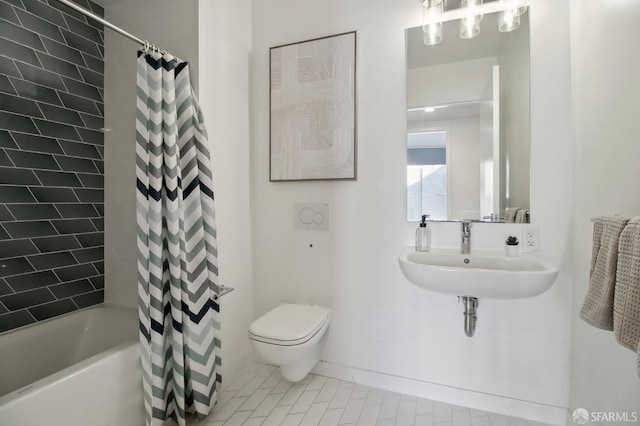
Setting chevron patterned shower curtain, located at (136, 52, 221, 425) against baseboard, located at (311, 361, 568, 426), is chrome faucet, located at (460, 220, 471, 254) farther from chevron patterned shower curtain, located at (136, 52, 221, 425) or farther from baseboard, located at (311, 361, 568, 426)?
chevron patterned shower curtain, located at (136, 52, 221, 425)

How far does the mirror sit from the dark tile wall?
6.73ft

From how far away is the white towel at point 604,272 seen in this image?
859 mm

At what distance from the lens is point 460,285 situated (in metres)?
1.27

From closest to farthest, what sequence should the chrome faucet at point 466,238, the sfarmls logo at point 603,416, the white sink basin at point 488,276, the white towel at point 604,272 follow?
the white towel at point 604,272, the sfarmls logo at point 603,416, the white sink basin at point 488,276, the chrome faucet at point 466,238

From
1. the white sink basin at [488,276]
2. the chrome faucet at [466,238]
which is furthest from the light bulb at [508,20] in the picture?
the white sink basin at [488,276]

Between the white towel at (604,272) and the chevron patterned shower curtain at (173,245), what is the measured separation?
1563 millimetres

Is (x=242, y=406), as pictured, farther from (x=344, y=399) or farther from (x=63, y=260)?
(x=63, y=260)

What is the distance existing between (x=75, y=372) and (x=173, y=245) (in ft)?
1.94

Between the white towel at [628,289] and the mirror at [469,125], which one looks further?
the mirror at [469,125]

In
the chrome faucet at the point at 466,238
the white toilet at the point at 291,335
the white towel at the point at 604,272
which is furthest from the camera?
the chrome faucet at the point at 466,238

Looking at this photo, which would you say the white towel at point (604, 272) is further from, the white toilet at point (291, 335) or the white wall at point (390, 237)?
the white toilet at point (291, 335)

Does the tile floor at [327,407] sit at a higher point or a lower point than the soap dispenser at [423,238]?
lower

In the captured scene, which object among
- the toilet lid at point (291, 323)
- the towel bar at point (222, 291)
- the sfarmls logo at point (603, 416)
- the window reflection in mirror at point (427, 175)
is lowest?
the sfarmls logo at point (603, 416)

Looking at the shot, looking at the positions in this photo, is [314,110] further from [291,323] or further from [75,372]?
[75,372]
